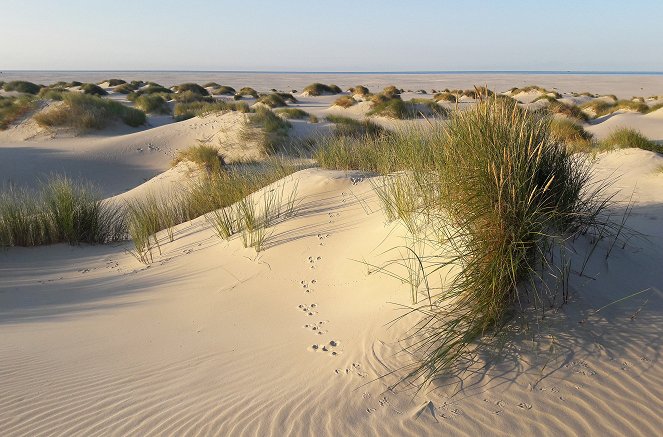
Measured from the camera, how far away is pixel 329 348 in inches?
134

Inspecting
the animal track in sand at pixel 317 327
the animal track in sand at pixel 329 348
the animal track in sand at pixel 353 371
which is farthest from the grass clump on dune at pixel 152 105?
the animal track in sand at pixel 353 371

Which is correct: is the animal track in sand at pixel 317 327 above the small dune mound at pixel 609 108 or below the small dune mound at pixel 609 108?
above

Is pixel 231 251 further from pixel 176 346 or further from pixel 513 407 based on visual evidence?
pixel 513 407

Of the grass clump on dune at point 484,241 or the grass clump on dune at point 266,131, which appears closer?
the grass clump on dune at point 484,241

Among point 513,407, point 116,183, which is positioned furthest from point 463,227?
point 116,183

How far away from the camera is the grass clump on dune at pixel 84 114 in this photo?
18703 millimetres

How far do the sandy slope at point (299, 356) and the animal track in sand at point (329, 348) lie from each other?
14 mm

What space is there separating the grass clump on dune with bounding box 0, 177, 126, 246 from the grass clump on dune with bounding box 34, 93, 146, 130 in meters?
11.9

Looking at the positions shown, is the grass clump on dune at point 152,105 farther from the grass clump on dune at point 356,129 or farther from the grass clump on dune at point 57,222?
the grass clump on dune at point 57,222

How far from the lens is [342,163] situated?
9125mm

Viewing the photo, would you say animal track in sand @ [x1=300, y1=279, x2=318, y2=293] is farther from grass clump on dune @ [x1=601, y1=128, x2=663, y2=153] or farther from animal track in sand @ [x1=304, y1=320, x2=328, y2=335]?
grass clump on dune @ [x1=601, y1=128, x2=663, y2=153]

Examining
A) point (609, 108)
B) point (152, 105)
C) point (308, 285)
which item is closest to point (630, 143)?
point (308, 285)

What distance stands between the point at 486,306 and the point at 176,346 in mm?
2060

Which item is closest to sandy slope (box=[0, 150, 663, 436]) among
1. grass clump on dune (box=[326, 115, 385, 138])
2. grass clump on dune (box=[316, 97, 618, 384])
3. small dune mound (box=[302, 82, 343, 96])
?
grass clump on dune (box=[316, 97, 618, 384])
